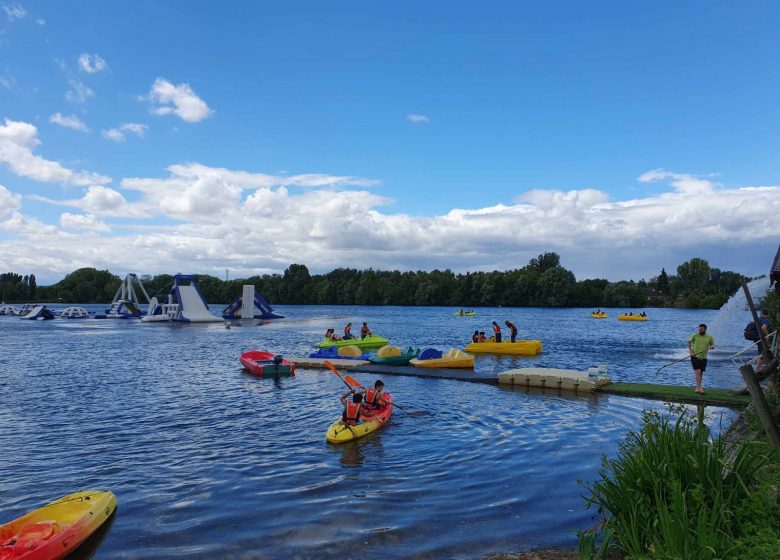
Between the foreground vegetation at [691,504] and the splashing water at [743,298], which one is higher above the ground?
the splashing water at [743,298]

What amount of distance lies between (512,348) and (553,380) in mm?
14218

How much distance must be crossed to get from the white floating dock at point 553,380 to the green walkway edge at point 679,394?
39 centimetres

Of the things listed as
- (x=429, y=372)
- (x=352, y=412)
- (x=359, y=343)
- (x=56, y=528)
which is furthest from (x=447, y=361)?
(x=56, y=528)

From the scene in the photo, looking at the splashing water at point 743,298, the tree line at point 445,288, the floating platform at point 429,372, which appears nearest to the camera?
the floating platform at point 429,372

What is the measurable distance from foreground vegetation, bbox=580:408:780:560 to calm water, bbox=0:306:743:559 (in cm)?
205

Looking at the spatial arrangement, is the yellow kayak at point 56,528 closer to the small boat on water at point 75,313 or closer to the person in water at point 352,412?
the person in water at point 352,412

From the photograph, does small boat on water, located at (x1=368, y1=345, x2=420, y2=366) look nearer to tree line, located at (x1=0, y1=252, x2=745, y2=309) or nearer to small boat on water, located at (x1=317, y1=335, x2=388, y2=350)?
small boat on water, located at (x1=317, y1=335, x2=388, y2=350)

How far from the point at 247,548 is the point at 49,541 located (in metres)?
2.65

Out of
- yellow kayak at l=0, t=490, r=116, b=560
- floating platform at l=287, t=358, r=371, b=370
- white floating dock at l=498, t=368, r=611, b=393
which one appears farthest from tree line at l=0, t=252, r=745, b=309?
yellow kayak at l=0, t=490, r=116, b=560

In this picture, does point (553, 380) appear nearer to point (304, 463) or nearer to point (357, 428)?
point (357, 428)

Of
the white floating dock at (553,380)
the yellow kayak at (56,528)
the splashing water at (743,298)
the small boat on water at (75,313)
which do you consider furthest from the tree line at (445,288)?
the yellow kayak at (56,528)

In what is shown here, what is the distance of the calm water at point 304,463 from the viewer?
8.10 metres

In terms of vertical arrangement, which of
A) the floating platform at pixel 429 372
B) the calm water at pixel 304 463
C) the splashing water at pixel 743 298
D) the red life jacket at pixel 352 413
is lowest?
the calm water at pixel 304 463

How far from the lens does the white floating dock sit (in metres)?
19.8
